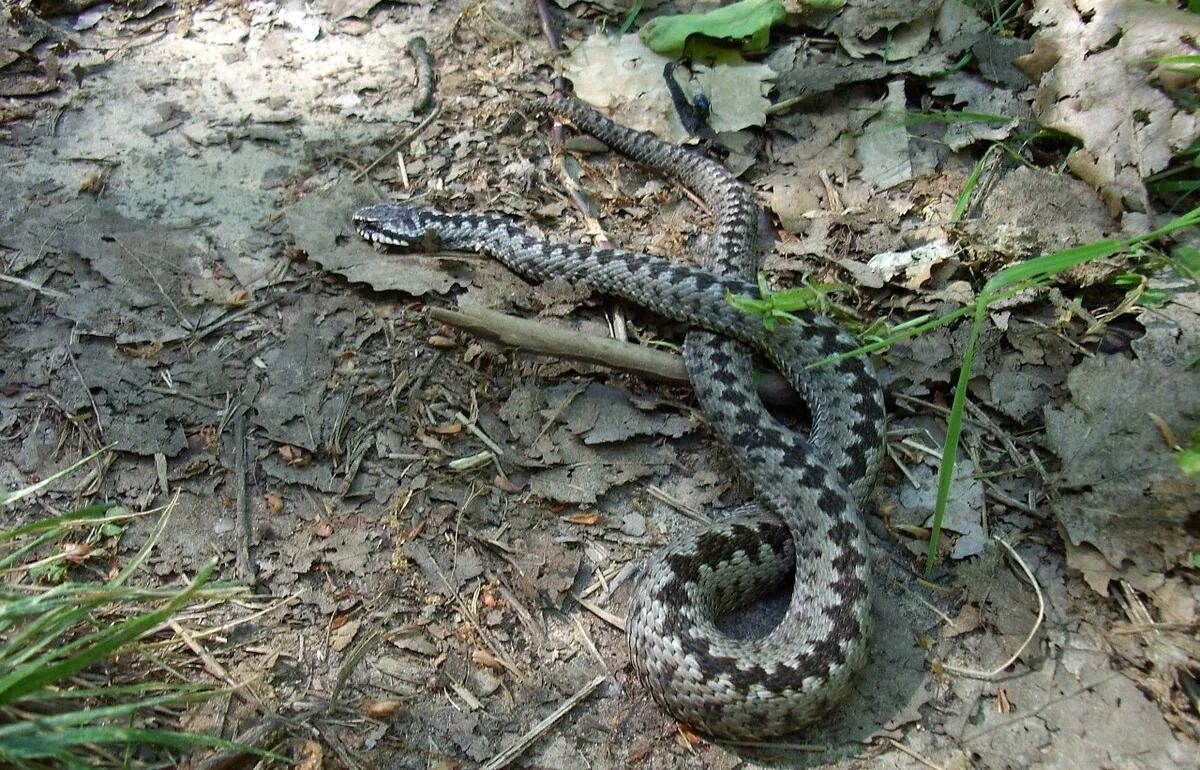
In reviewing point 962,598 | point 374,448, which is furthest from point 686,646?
point 374,448

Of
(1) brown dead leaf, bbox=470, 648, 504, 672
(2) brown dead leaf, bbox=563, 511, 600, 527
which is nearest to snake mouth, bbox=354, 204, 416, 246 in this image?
(2) brown dead leaf, bbox=563, 511, 600, 527

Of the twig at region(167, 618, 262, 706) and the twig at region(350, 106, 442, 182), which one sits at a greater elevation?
the twig at region(350, 106, 442, 182)

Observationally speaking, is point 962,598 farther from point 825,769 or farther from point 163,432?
point 163,432

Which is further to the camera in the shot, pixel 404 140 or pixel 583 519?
pixel 404 140

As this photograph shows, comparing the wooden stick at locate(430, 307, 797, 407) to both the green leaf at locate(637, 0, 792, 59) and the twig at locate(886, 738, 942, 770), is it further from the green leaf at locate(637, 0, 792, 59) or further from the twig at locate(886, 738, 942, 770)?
the green leaf at locate(637, 0, 792, 59)

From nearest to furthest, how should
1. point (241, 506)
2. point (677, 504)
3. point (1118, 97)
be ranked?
point (241, 506) < point (677, 504) < point (1118, 97)

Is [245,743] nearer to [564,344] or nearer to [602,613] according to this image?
[602,613]

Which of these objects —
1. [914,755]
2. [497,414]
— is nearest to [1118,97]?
[914,755]
